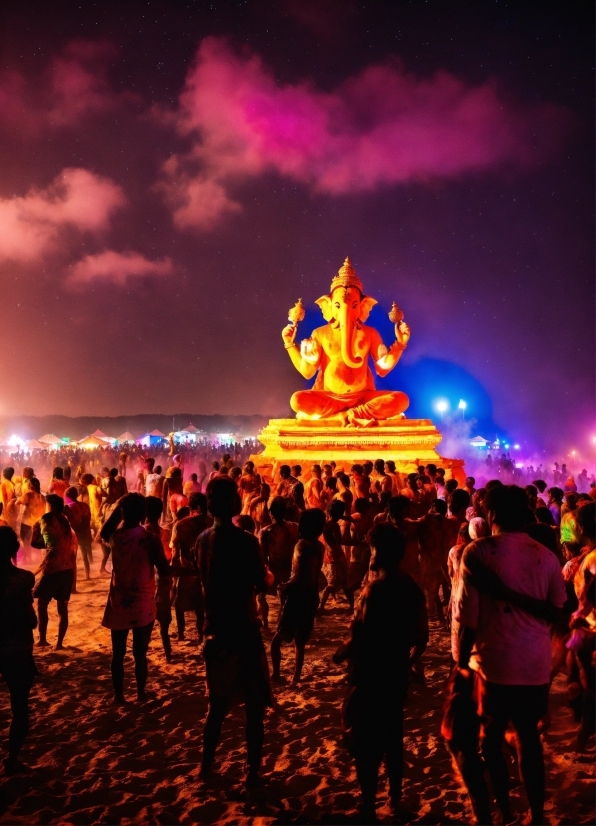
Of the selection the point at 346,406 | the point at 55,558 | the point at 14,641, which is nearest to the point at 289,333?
the point at 346,406

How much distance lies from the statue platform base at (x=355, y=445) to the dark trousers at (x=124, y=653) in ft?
35.2

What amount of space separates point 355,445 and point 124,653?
11.8 metres

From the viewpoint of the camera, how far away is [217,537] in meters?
3.84

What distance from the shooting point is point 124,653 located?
16.9 feet

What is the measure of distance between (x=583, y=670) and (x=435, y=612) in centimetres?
384

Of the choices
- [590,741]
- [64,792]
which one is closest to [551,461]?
[590,741]

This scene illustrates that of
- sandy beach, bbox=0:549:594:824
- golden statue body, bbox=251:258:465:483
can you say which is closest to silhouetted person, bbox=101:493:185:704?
sandy beach, bbox=0:549:594:824

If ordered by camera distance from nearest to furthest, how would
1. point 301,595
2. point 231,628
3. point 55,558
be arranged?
1. point 231,628
2. point 301,595
3. point 55,558

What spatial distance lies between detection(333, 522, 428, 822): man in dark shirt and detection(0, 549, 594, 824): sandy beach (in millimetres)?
583

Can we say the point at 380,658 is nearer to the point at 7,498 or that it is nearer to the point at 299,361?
the point at 7,498

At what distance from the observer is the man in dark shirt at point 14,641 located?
400 centimetres

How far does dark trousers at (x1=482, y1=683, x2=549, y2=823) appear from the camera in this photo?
10.2 feet

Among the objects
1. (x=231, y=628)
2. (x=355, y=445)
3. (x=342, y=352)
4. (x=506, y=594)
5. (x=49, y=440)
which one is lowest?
(x=231, y=628)

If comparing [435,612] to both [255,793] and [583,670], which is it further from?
[255,793]
